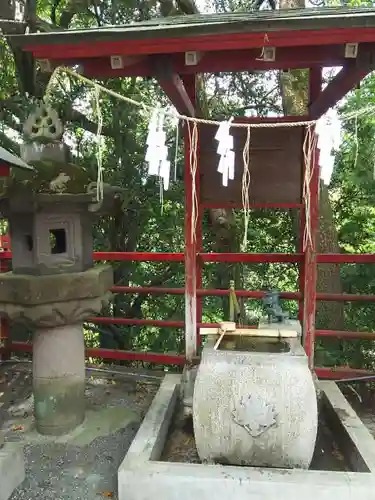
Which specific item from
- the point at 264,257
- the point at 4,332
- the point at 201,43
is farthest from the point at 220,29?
the point at 4,332

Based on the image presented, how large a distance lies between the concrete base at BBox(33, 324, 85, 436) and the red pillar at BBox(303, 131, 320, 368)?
2264mm

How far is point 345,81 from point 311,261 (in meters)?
1.68

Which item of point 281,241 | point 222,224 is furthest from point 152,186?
point 281,241

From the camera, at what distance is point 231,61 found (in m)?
3.70

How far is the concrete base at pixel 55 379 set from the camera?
4.25 meters

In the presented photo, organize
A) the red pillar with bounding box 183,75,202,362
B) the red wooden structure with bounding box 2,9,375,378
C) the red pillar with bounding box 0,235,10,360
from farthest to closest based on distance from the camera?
the red pillar with bounding box 0,235,10,360
the red pillar with bounding box 183,75,202,362
the red wooden structure with bounding box 2,9,375,378

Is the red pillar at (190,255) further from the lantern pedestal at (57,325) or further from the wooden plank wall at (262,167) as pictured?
the lantern pedestal at (57,325)

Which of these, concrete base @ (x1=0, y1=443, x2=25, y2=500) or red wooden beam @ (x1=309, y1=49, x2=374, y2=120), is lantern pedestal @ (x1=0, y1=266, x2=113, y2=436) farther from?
red wooden beam @ (x1=309, y1=49, x2=374, y2=120)

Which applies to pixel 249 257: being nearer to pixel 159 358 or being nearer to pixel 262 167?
pixel 262 167

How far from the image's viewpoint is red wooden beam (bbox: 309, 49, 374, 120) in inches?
128

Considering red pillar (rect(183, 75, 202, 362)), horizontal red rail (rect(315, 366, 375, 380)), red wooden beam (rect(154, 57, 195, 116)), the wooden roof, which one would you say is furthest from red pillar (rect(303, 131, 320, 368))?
the wooden roof

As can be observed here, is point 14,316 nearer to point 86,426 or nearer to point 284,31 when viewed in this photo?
point 86,426

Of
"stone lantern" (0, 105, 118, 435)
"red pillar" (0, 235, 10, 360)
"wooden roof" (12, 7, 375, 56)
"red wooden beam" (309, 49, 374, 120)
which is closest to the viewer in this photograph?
"wooden roof" (12, 7, 375, 56)

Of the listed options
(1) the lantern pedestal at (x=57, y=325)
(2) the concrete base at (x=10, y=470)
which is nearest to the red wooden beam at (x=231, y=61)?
(1) the lantern pedestal at (x=57, y=325)
